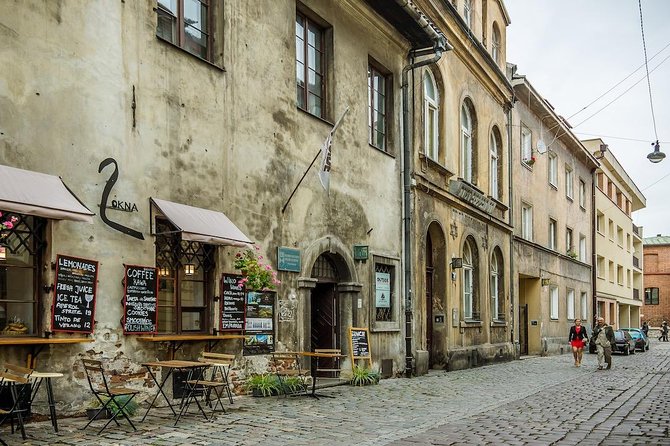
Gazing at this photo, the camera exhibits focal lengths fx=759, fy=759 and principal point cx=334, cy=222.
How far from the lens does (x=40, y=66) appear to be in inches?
348

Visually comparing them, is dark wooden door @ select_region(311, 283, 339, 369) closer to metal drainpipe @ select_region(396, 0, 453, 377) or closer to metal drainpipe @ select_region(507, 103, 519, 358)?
metal drainpipe @ select_region(396, 0, 453, 377)

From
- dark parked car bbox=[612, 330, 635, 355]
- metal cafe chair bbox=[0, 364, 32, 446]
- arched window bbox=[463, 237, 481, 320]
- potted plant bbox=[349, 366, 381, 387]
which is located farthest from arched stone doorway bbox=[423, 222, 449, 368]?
dark parked car bbox=[612, 330, 635, 355]

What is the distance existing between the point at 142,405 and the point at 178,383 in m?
0.78

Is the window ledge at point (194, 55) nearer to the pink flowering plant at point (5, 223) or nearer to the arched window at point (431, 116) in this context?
the pink flowering plant at point (5, 223)

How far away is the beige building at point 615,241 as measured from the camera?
42.9 metres

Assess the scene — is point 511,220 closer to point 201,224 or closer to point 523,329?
point 523,329

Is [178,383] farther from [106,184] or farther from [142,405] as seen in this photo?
[106,184]

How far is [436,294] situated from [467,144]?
534 cm

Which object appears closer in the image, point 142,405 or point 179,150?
point 142,405

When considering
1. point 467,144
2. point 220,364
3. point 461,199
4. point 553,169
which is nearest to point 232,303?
point 220,364

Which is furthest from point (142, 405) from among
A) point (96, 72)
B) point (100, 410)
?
point (96, 72)

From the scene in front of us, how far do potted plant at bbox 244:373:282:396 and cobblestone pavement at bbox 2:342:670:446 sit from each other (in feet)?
0.68

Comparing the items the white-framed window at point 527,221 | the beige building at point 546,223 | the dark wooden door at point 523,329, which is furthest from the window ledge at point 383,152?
the dark wooden door at point 523,329

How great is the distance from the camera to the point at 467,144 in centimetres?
2311
